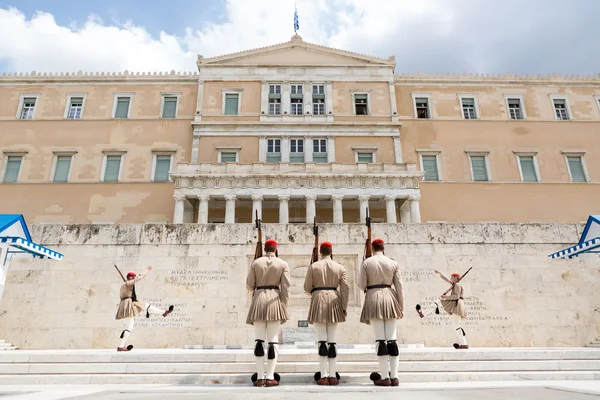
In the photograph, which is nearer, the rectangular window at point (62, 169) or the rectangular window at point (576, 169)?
the rectangular window at point (62, 169)

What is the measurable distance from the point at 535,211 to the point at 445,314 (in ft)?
73.0

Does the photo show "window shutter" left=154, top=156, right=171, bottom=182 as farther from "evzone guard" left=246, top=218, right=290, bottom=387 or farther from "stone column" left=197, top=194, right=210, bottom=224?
"evzone guard" left=246, top=218, right=290, bottom=387

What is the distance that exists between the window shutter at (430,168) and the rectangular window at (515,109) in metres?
7.61

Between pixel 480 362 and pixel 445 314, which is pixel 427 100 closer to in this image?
pixel 445 314

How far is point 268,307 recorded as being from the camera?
5816 millimetres

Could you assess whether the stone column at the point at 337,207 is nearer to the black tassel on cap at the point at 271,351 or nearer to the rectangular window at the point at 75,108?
the black tassel on cap at the point at 271,351

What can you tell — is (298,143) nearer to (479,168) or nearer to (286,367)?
(479,168)

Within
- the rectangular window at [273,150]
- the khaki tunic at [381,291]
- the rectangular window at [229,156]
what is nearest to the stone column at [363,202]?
the rectangular window at [273,150]

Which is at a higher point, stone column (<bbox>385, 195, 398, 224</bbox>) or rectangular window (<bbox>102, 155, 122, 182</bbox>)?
rectangular window (<bbox>102, 155, 122, 182</bbox>)

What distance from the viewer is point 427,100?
31.8 meters

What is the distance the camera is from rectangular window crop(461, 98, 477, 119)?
3139cm

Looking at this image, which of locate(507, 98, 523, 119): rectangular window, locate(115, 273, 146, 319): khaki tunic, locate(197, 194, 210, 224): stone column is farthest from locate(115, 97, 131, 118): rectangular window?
locate(507, 98, 523, 119): rectangular window

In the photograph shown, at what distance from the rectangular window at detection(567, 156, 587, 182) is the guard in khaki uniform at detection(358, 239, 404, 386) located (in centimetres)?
2973

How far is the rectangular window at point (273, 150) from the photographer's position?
29219 millimetres
